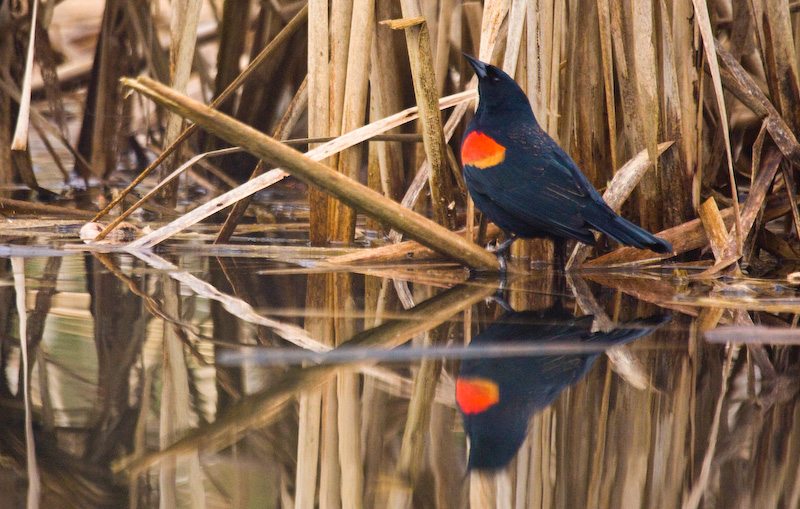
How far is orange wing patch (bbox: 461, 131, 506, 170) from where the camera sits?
2.46 m

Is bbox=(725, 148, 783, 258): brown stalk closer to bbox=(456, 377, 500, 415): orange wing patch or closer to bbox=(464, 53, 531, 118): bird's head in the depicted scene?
bbox=(464, 53, 531, 118): bird's head

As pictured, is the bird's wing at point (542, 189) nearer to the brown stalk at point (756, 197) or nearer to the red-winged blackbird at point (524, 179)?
the red-winged blackbird at point (524, 179)

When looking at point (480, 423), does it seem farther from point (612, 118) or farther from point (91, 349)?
point (612, 118)

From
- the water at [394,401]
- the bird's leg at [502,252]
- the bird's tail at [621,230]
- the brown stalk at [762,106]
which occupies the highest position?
the brown stalk at [762,106]

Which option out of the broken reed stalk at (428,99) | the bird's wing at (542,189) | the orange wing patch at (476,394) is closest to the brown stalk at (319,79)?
the broken reed stalk at (428,99)

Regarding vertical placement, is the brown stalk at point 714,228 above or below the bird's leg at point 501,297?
above

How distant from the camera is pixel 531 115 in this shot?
8.54ft

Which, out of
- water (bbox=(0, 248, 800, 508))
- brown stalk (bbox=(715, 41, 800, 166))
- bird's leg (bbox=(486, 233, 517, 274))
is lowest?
water (bbox=(0, 248, 800, 508))

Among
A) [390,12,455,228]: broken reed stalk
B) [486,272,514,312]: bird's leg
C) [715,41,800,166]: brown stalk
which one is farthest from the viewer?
[715,41,800,166]: brown stalk

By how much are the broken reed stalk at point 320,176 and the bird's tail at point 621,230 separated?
0.34 m

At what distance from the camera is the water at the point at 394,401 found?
0.98m

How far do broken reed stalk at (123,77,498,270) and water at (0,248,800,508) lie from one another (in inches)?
9.4


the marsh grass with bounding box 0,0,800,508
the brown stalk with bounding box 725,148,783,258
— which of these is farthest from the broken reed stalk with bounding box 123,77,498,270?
the brown stalk with bounding box 725,148,783,258

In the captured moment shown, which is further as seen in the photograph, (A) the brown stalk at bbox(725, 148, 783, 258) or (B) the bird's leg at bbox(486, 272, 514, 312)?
(A) the brown stalk at bbox(725, 148, 783, 258)
